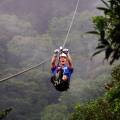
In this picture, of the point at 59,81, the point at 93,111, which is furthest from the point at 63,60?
the point at 93,111

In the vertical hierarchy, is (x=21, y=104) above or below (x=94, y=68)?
below

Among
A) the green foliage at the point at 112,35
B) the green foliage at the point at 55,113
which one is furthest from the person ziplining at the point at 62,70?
the green foliage at the point at 55,113

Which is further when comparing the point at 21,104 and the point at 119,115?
the point at 21,104

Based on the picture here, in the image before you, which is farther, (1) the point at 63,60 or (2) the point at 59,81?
(1) the point at 63,60

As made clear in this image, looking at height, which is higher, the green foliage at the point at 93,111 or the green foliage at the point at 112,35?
the green foliage at the point at 93,111

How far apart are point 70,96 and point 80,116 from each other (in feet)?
332

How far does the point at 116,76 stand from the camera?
1869 centimetres

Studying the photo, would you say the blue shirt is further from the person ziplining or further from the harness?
the harness

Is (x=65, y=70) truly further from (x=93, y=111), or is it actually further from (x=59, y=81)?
(x=93, y=111)

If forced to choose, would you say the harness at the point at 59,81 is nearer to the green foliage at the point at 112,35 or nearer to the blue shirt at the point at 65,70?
the blue shirt at the point at 65,70

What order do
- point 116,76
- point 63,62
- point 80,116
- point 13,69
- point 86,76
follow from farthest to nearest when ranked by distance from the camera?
point 86,76, point 13,69, point 80,116, point 116,76, point 63,62

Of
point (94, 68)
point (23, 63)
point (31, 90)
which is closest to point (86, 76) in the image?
point (94, 68)

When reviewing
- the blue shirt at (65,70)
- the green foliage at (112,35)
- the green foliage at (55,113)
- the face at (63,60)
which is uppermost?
the green foliage at (55,113)

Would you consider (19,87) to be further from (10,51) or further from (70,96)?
(10,51)
